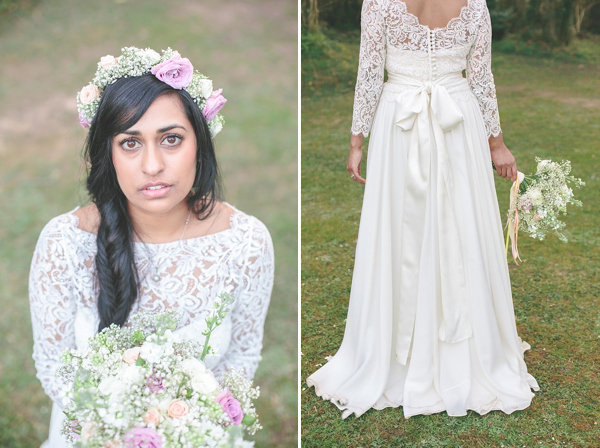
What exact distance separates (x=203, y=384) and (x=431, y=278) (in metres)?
1.92

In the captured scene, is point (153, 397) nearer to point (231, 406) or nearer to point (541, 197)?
point (231, 406)

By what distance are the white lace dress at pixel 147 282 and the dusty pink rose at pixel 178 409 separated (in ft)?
3.40

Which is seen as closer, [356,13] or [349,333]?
[349,333]

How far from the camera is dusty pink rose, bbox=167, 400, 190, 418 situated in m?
1.89

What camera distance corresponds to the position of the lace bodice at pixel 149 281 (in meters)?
3.01

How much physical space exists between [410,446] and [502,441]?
45cm

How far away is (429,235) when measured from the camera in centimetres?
361

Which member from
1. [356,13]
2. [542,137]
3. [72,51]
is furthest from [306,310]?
[356,13]

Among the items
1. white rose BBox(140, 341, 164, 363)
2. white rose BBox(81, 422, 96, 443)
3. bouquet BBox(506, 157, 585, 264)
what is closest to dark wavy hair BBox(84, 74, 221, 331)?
white rose BBox(140, 341, 164, 363)

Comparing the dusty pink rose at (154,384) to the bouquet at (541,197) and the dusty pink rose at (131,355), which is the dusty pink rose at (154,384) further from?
the bouquet at (541,197)

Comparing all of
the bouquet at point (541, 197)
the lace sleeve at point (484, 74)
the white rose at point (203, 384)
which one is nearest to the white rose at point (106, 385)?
the white rose at point (203, 384)

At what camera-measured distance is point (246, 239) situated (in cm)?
320

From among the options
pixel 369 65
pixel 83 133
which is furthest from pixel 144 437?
pixel 83 133

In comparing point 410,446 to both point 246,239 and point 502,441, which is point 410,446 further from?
point 246,239
